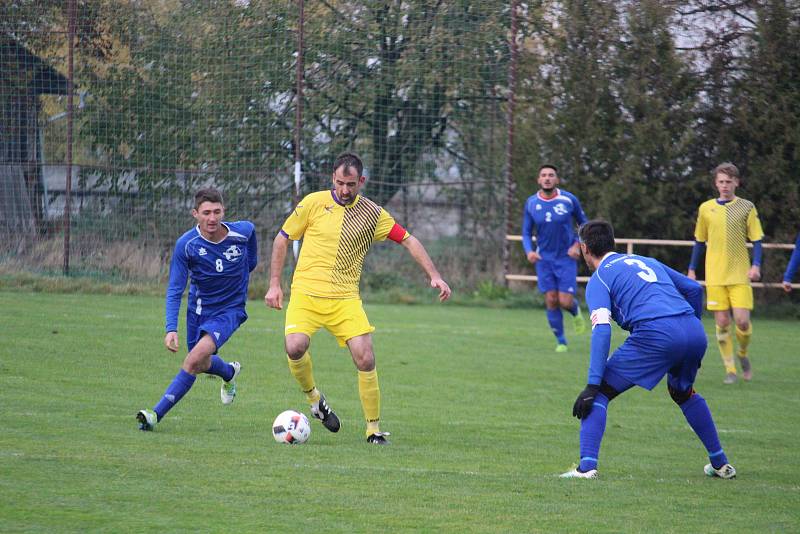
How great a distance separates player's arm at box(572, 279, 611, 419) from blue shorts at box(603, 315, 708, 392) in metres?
0.15

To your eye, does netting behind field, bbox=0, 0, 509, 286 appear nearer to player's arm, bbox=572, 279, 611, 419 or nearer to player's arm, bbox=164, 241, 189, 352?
player's arm, bbox=164, 241, 189, 352

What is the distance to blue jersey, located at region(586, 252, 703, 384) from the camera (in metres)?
6.27

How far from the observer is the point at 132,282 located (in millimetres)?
19672

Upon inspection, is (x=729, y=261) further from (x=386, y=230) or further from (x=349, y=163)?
(x=349, y=163)

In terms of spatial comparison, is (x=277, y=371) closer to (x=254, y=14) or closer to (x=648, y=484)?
(x=648, y=484)

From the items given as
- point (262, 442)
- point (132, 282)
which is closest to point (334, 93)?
point (132, 282)

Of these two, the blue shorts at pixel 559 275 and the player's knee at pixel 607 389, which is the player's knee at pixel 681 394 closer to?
the player's knee at pixel 607 389

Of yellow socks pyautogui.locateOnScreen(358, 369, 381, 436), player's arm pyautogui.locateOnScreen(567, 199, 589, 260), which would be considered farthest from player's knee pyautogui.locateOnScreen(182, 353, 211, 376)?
player's arm pyautogui.locateOnScreen(567, 199, 589, 260)

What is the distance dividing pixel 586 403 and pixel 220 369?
3295mm

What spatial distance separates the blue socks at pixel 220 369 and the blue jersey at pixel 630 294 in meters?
3.17

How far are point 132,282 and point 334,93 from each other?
580 centimetres

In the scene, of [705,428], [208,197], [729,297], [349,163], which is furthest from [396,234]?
[729,297]

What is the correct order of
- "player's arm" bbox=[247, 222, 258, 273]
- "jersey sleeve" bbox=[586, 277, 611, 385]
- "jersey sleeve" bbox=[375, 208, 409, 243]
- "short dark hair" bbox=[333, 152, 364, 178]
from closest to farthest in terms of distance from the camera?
1. "jersey sleeve" bbox=[586, 277, 611, 385]
2. "short dark hair" bbox=[333, 152, 364, 178]
3. "jersey sleeve" bbox=[375, 208, 409, 243]
4. "player's arm" bbox=[247, 222, 258, 273]

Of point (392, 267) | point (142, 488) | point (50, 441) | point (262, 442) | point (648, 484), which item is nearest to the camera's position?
point (142, 488)
